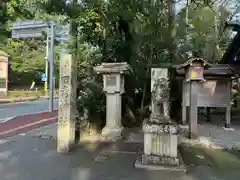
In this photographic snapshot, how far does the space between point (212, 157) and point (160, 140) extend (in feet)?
5.83

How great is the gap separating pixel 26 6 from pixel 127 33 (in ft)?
14.9

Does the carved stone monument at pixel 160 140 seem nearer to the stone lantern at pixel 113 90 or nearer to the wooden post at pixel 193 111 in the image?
the stone lantern at pixel 113 90

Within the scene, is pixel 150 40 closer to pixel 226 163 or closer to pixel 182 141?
pixel 182 141

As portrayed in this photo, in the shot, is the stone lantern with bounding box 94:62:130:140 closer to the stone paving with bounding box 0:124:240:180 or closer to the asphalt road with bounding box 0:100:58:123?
the stone paving with bounding box 0:124:240:180

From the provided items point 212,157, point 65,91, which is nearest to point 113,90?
point 65,91

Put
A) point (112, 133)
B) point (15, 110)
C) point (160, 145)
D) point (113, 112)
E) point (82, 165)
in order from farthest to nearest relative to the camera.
→ point (15, 110), point (113, 112), point (112, 133), point (160, 145), point (82, 165)

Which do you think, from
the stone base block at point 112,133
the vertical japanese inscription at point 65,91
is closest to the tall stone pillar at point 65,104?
the vertical japanese inscription at point 65,91

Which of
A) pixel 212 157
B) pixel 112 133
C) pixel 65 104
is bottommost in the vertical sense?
pixel 212 157

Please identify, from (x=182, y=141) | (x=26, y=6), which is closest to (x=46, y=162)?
(x=182, y=141)

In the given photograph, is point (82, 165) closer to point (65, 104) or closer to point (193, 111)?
point (65, 104)

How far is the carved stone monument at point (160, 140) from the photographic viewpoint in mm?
5766

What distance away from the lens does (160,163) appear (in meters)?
5.77

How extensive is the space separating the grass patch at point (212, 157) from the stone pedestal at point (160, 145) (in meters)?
0.59

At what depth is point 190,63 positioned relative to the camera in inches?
349
